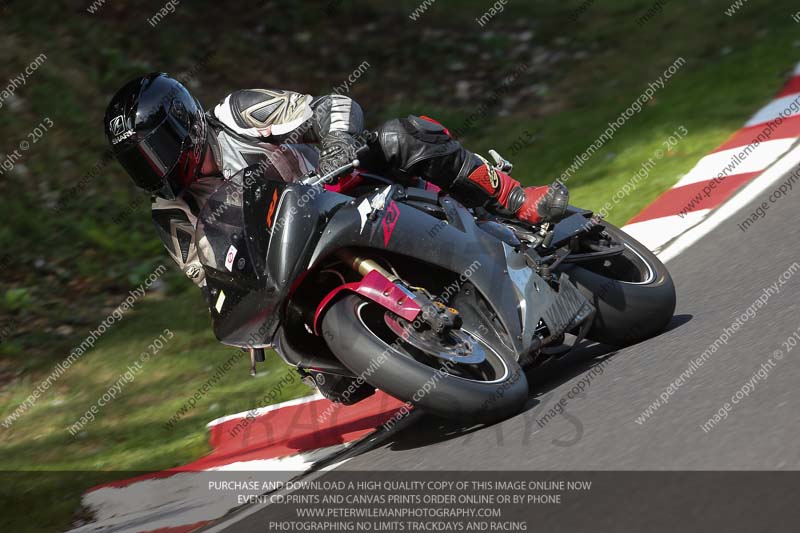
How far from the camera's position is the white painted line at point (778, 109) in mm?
8070

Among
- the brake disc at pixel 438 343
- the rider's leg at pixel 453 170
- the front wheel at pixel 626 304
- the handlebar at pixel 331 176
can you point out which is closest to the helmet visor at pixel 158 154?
the handlebar at pixel 331 176

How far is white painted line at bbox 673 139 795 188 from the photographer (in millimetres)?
7340

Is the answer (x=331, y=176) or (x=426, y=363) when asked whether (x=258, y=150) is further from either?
(x=426, y=363)

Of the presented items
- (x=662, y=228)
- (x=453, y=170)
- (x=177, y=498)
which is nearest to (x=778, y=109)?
(x=662, y=228)

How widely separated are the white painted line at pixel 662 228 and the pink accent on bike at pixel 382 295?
283 centimetres

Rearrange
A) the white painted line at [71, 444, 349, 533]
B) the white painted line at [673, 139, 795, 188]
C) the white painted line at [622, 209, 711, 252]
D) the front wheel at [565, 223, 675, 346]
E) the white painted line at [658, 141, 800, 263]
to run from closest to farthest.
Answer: the white painted line at [71, 444, 349, 533] → the front wheel at [565, 223, 675, 346] → the white painted line at [658, 141, 800, 263] → the white painted line at [622, 209, 711, 252] → the white painted line at [673, 139, 795, 188]

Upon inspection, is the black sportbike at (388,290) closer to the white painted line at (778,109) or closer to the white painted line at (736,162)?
the white painted line at (736,162)

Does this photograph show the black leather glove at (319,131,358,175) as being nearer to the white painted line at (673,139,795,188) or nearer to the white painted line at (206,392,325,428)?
the white painted line at (206,392,325,428)

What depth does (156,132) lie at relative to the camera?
430cm

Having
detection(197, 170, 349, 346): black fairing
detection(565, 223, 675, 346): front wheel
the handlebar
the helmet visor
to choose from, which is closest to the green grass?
detection(197, 170, 349, 346): black fairing

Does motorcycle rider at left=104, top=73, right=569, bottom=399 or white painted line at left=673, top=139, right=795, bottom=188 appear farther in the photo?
white painted line at left=673, top=139, right=795, bottom=188

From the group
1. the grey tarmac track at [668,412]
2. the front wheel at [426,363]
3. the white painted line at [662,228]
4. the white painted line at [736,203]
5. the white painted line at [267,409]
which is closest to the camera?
the grey tarmac track at [668,412]

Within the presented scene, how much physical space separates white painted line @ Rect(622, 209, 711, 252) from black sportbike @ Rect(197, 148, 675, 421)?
1.94m

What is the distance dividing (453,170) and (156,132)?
4.35ft
